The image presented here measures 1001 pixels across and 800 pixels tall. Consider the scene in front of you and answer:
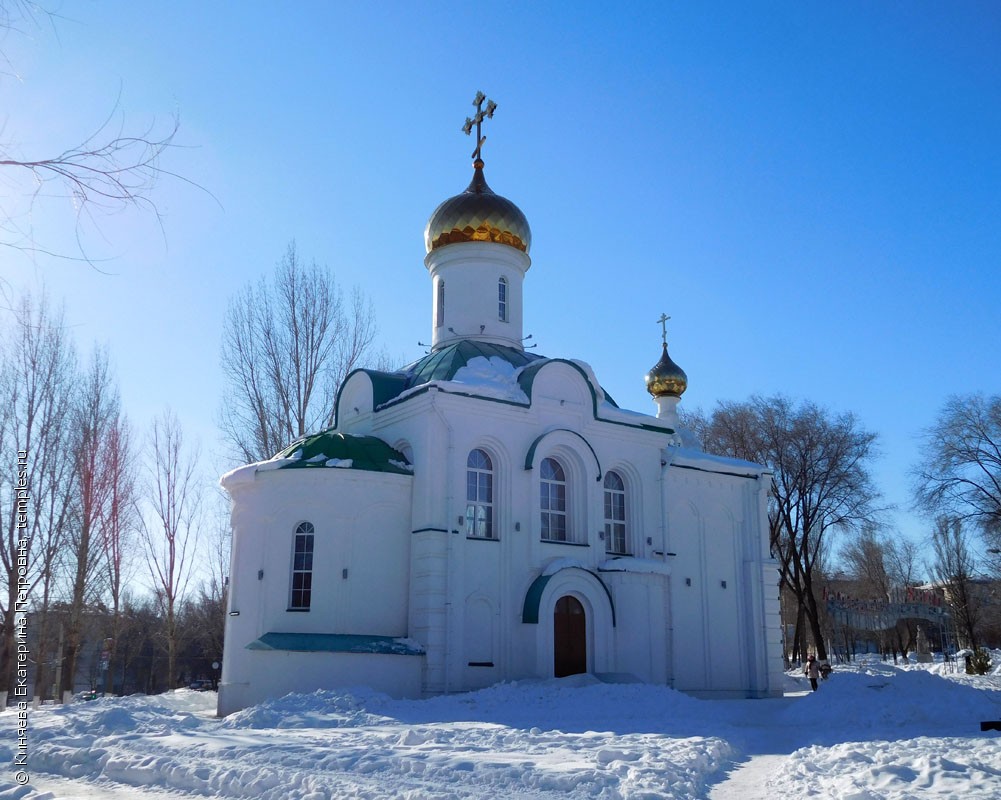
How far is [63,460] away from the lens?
2025cm

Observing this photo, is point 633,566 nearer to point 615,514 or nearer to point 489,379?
point 615,514

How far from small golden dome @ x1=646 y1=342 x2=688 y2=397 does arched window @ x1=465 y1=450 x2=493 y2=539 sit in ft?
35.4

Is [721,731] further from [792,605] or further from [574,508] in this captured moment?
[792,605]

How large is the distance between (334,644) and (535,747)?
6824 millimetres

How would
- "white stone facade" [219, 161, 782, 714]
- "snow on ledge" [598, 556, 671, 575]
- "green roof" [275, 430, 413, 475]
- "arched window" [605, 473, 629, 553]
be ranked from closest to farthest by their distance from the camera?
1. "white stone facade" [219, 161, 782, 714]
2. "green roof" [275, 430, 413, 475]
3. "snow on ledge" [598, 556, 671, 575]
4. "arched window" [605, 473, 629, 553]

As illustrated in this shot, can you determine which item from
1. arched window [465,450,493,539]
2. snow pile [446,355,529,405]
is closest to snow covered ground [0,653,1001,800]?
arched window [465,450,493,539]

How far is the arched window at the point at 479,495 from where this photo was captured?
16.8 meters

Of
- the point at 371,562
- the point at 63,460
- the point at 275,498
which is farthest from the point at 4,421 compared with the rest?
the point at 371,562

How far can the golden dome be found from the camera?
796 inches

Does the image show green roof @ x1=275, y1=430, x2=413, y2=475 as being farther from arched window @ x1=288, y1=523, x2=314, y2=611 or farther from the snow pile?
the snow pile

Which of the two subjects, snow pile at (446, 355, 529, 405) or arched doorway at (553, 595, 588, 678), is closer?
arched doorway at (553, 595, 588, 678)

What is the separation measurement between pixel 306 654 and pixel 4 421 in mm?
9337

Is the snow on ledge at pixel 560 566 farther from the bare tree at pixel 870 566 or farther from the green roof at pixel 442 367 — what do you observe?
the bare tree at pixel 870 566

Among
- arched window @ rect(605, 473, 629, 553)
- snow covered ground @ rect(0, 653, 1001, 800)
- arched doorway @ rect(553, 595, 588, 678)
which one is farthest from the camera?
arched window @ rect(605, 473, 629, 553)
